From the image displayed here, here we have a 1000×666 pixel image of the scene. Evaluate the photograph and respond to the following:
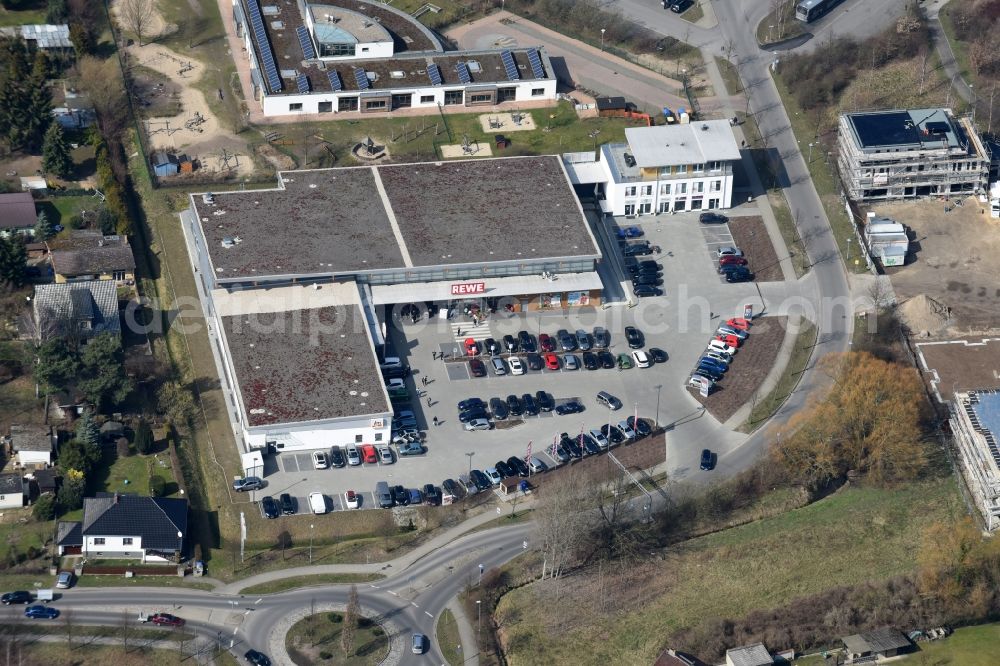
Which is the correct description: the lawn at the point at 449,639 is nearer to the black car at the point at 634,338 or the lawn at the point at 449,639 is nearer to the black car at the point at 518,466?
the black car at the point at 518,466

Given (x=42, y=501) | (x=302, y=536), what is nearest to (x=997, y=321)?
(x=302, y=536)

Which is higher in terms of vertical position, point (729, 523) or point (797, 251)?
point (797, 251)

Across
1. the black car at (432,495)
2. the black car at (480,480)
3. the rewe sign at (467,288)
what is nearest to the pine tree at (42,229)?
the rewe sign at (467,288)

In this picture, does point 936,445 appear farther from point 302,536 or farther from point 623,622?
point 302,536

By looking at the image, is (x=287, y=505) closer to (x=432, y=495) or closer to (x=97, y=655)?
(x=432, y=495)

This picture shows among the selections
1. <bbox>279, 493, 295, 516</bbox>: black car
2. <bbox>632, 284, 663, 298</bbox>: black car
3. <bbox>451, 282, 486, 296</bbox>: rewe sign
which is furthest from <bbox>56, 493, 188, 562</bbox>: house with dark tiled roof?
<bbox>632, 284, 663, 298</bbox>: black car
